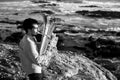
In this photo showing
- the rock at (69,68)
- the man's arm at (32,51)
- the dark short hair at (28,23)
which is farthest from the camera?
the rock at (69,68)

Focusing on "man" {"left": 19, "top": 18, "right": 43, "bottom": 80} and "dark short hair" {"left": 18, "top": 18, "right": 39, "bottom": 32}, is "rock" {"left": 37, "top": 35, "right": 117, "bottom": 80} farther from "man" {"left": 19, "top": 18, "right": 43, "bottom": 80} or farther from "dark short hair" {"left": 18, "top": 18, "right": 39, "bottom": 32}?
"dark short hair" {"left": 18, "top": 18, "right": 39, "bottom": 32}

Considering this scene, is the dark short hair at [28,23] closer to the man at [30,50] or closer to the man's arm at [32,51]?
the man at [30,50]

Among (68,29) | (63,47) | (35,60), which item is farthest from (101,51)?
(35,60)

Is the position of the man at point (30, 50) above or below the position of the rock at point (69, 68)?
above

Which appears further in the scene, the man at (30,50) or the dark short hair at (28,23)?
the dark short hair at (28,23)

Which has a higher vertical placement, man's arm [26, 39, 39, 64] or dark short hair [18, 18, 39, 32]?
dark short hair [18, 18, 39, 32]

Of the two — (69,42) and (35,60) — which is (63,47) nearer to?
(69,42)

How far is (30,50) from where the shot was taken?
5191 mm

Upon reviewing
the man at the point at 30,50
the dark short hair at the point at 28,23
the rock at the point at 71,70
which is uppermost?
the dark short hair at the point at 28,23

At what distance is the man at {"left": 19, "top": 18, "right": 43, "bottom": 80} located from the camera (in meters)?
5.20

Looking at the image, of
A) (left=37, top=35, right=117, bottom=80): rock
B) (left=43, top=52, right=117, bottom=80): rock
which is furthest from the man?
(left=43, top=52, right=117, bottom=80): rock

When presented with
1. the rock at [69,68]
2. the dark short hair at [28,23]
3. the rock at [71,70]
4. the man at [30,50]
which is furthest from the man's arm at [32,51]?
the rock at [71,70]

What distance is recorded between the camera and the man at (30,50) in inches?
205

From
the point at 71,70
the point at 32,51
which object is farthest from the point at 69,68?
the point at 32,51
